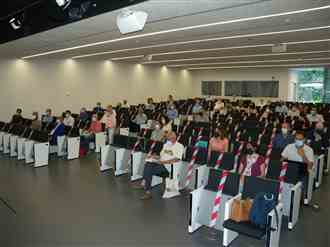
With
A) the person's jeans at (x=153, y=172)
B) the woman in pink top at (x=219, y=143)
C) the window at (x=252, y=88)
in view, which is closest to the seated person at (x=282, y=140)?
the woman in pink top at (x=219, y=143)

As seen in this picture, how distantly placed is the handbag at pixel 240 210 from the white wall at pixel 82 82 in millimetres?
13296

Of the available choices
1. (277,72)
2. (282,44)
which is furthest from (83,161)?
(277,72)

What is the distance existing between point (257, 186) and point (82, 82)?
46.9 feet

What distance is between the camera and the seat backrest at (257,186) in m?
4.68

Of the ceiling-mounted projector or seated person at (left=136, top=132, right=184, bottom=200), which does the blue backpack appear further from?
the ceiling-mounted projector

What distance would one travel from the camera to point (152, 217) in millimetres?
5543

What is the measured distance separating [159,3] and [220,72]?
2053cm

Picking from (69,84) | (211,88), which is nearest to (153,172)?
(69,84)

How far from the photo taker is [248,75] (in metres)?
23.5

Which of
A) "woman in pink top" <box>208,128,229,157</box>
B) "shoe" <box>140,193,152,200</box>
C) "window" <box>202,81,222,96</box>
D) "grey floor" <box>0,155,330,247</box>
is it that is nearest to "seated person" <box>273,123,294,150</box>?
"grey floor" <box>0,155,330,247</box>

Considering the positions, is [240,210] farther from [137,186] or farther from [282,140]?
[282,140]

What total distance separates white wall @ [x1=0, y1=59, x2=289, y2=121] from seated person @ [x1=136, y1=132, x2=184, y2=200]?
420 inches

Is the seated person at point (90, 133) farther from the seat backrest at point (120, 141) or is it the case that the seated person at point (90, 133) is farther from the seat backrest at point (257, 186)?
the seat backrest at point (257, 186)

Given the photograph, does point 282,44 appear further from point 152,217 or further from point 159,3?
point 152,217
